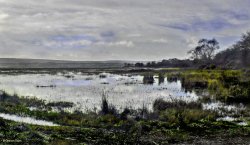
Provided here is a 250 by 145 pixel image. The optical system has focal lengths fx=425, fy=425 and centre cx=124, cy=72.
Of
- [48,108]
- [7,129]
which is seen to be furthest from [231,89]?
[7,129]

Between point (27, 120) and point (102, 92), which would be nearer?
point (27, 120)

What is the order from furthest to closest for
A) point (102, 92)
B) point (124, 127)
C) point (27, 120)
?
point (102, 92) < point (27, 120) < point (124, 127)

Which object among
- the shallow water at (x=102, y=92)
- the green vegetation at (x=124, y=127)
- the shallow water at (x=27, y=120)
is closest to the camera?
the green vegetation at (x=124, y=127)

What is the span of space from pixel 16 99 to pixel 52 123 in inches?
586

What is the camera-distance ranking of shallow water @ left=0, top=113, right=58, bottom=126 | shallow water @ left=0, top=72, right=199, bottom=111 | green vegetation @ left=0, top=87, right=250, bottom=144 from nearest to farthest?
green vegetation @ left=0, top=87, right=250, bottom=144, shallow water @ left=0, top=113, right=58, bottom=126, shallow water @ left=0, top=72, right=199, bottom=111

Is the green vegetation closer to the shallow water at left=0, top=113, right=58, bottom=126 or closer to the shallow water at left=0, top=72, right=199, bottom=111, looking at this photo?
the shallow water at left=0, top=113, right=58, bottom=126

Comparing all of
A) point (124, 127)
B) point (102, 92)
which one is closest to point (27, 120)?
point (124, 127)

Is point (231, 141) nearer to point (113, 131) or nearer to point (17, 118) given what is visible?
point (113, 131)

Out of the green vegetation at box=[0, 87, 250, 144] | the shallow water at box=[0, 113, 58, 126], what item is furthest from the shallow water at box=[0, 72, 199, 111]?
the shallow water at box=[0, 113, 58, 126]

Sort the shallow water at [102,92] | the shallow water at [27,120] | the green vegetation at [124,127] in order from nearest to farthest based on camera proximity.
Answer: the green vegetation at [124,127]
the shallow water at [27,120]
the shallow water at [102,92]

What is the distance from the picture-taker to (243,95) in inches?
1796

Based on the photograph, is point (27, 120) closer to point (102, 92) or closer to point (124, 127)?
point (124, 127)

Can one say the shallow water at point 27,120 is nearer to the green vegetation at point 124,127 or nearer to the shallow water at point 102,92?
the green vegetation at point 124,127

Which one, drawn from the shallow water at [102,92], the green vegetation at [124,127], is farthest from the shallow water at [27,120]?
the shallow water at [102,92]
